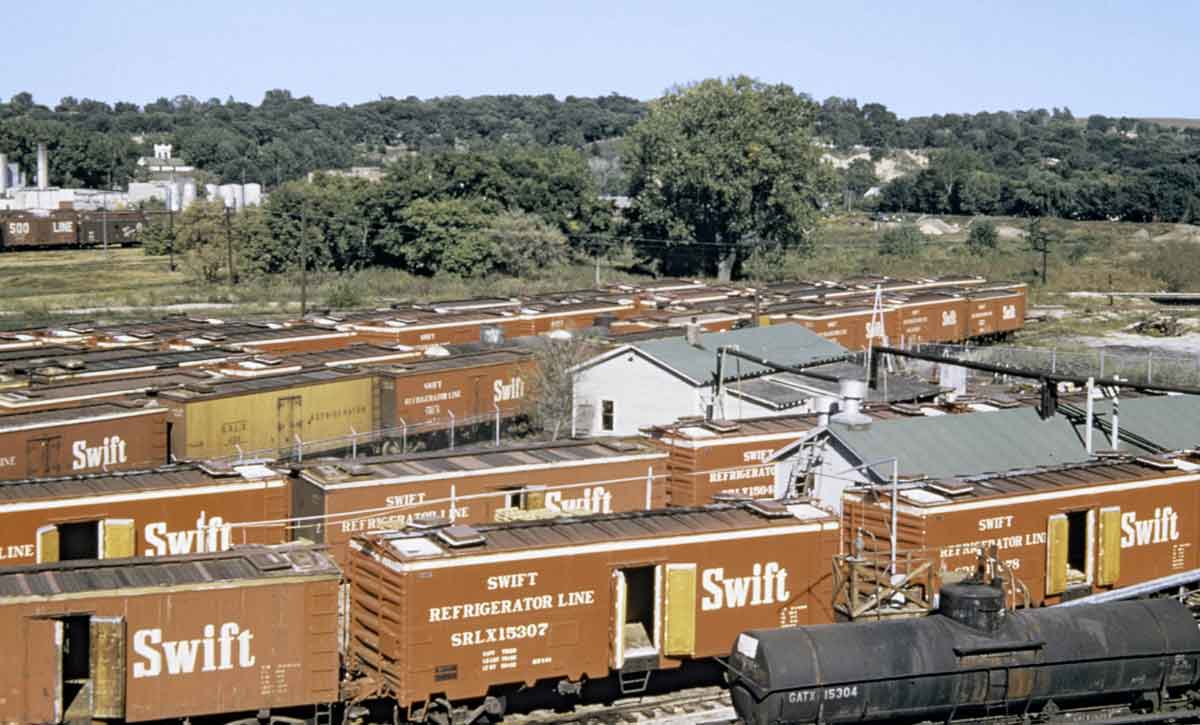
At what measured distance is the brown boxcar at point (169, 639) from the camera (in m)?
19.0

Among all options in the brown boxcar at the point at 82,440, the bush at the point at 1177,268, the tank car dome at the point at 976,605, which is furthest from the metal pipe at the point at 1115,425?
the bush at the point at 1177,268

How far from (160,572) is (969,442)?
59.7 feet

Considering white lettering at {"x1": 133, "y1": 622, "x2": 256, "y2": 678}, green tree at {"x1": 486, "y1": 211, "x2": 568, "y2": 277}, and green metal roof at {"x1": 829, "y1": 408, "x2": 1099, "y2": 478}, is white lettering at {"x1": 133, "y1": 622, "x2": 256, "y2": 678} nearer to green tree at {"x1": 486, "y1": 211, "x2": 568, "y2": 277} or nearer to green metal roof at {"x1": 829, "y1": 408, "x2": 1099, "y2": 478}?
green metal roof at {"x1": 829, "y1": 408, "x2": 1099, "y2": 478}

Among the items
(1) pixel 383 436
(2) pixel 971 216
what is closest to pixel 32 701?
(1) pixel 383 436

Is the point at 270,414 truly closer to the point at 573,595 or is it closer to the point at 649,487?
the point at 649,487

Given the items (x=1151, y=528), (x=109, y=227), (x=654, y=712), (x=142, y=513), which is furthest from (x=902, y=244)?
(x=654, y=712)

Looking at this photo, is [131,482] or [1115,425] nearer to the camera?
[131,482]

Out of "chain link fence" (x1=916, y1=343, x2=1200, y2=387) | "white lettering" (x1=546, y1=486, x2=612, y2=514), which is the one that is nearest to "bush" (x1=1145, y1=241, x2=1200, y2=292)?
"chain link fence" (x1=916, y1=343, x2=1200, y2=387)

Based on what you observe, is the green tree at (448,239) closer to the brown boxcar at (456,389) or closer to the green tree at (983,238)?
the brown boxcar at (456,389)

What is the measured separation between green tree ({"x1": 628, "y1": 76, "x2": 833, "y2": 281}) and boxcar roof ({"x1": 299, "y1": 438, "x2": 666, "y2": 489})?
70.4 meters

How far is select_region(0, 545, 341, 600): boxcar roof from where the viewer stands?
1942 centimetres

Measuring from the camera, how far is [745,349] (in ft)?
167

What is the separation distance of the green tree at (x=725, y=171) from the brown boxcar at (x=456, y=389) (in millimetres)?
54498

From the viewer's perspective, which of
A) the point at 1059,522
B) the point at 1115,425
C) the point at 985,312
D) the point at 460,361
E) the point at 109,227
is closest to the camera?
the point at 1059,522
